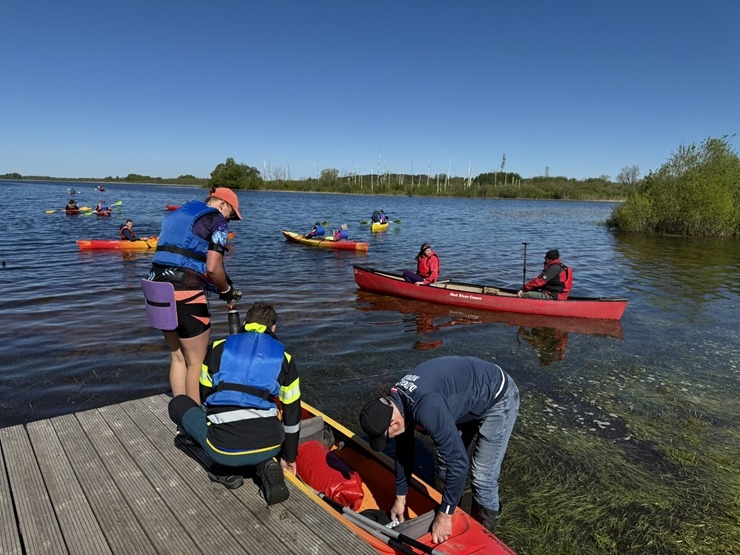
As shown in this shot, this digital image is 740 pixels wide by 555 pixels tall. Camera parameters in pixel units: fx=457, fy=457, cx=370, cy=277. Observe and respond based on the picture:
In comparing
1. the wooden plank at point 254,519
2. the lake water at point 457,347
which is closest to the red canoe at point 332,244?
the lake water at point 457,347

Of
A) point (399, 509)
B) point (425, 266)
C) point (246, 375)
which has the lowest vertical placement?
point (399, 509)

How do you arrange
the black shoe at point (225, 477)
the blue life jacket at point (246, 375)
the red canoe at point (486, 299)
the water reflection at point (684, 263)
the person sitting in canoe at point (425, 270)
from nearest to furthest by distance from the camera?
the blue life jacket at point (246, 375) < the black shoe at point (225, 477) < the red canoe at point (486, 299) < the person sitting in canoe at point (425, 270) < the water reflection at point (684, 263)

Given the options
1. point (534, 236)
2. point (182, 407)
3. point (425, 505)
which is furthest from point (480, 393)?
point (534, 236)

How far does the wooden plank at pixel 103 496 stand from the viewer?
328 centimetres

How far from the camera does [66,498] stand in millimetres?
3752

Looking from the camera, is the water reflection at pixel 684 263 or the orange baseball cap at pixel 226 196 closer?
the orange baseball cap at pixel 226 196

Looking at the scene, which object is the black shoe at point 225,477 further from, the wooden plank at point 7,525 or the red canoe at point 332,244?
the red canoe at point 332,244

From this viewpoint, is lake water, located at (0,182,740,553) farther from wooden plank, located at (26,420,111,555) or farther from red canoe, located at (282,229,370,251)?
wooden plank, located at (26,420,111,555)

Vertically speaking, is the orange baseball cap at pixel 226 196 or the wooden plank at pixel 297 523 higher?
the orange baseball cap at pixel 226 196

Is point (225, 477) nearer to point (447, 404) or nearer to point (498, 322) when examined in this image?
point (447, 404)

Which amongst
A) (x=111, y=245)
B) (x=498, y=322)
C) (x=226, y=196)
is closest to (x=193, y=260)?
(x=226, y=196)

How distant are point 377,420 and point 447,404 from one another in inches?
28.1

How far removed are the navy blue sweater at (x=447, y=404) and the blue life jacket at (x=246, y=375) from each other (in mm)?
966

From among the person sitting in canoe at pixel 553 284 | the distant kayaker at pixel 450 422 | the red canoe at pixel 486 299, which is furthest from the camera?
the person sitting in canoe at pixel 553 284
